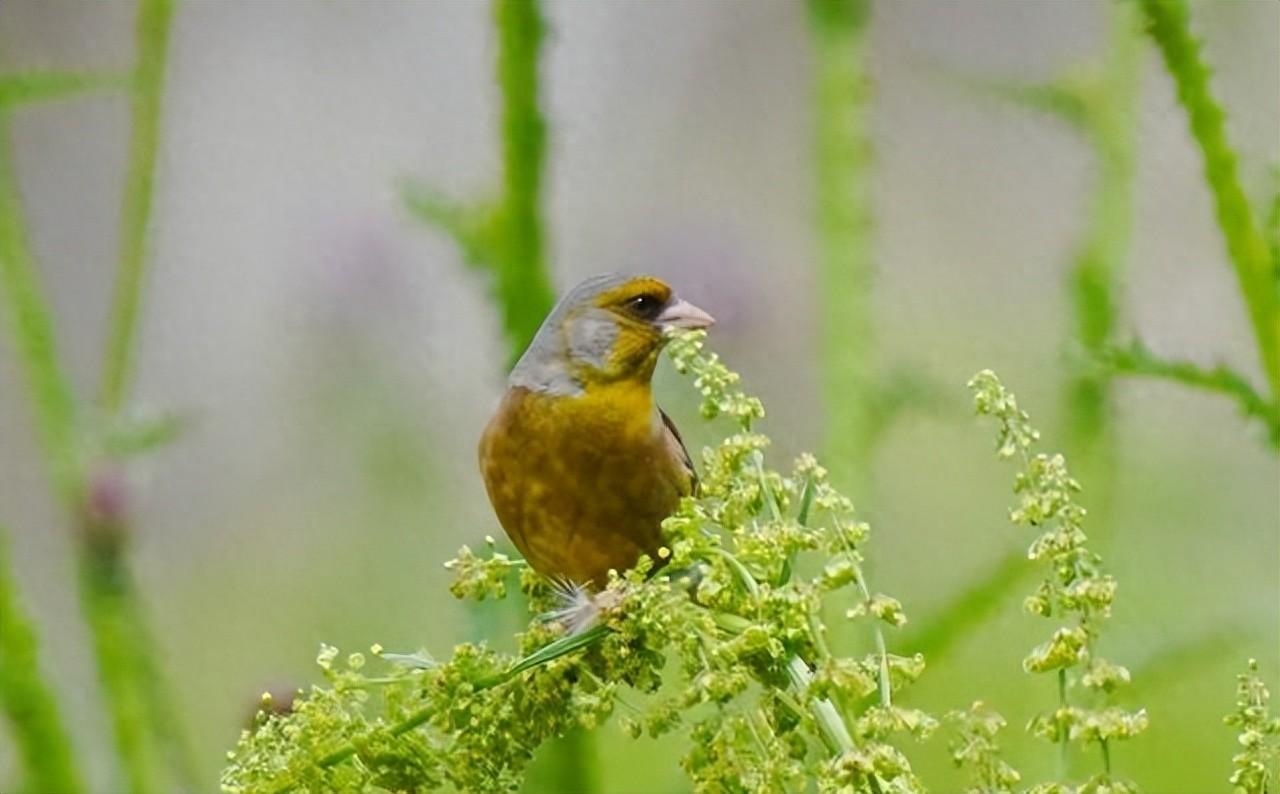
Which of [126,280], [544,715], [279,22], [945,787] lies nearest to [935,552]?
[945,787]

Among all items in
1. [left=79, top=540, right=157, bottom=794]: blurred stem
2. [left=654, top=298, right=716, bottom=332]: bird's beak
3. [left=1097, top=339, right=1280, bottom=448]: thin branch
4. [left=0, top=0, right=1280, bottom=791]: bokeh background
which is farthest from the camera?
[left=0, top=0, right=1280, bottom=791]: bokeh background

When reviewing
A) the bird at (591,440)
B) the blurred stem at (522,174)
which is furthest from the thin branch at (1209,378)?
the blurred stem at (522,174)

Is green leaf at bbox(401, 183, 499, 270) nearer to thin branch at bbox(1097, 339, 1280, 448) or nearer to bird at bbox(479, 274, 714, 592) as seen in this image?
bird at bbox(479, 274, 714, 592)

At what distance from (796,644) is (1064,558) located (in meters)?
0.08

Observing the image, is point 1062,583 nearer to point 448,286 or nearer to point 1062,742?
point 1062,742

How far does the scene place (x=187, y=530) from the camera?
12.1 ft

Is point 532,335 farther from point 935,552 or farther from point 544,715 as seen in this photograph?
point 935,552

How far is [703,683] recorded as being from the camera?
54 centimetres

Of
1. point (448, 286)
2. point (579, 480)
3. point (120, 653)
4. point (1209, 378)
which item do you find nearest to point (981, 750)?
point (1209, 378)

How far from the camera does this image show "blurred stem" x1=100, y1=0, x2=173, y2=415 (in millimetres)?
1224

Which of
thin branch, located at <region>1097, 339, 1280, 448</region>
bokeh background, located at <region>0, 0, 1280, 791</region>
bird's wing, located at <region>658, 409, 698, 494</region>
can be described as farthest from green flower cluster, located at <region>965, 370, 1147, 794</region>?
bokeh background, located at <region>0, 0, 1280, 791</region>

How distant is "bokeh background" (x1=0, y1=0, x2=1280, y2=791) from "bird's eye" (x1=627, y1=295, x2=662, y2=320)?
122cm

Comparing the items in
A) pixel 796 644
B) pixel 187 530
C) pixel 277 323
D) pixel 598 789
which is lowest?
pixel 187 530

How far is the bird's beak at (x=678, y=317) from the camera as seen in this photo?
1.04 meters
